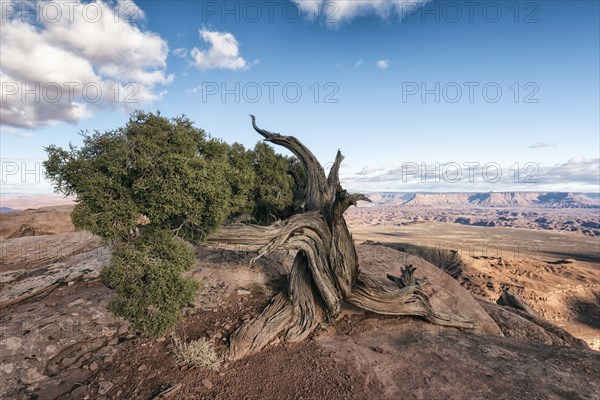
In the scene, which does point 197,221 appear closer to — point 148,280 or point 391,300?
point 148,280

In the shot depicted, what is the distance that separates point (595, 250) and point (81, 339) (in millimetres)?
116804

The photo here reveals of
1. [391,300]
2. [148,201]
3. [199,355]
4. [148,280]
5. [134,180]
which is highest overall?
[134,180]

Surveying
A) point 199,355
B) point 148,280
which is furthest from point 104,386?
point 148,280

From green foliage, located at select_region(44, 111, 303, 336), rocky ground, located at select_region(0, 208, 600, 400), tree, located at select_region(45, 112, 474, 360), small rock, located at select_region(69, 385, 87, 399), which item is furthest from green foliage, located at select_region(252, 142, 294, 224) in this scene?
small rock, located at select_region(69, 385, 87, 399)

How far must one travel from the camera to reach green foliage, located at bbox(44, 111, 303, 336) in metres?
6.96

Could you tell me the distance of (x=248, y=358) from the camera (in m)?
8.41

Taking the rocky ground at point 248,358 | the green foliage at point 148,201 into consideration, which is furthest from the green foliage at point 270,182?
the rocky ground at point 248,358

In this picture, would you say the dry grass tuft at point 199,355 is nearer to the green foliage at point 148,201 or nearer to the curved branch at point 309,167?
the green foliage at point 148,201

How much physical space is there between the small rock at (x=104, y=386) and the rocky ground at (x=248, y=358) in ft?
0.07

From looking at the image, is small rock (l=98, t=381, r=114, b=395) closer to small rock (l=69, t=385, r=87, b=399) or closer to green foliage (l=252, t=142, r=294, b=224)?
small rock (l=69, t=385, r=87, b=399)

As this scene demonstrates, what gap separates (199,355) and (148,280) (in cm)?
248

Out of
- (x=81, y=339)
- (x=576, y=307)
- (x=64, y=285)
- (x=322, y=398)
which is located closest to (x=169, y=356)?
(x=81, y=339)

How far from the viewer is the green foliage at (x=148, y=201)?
22.8ft

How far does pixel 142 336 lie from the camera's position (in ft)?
30.6
